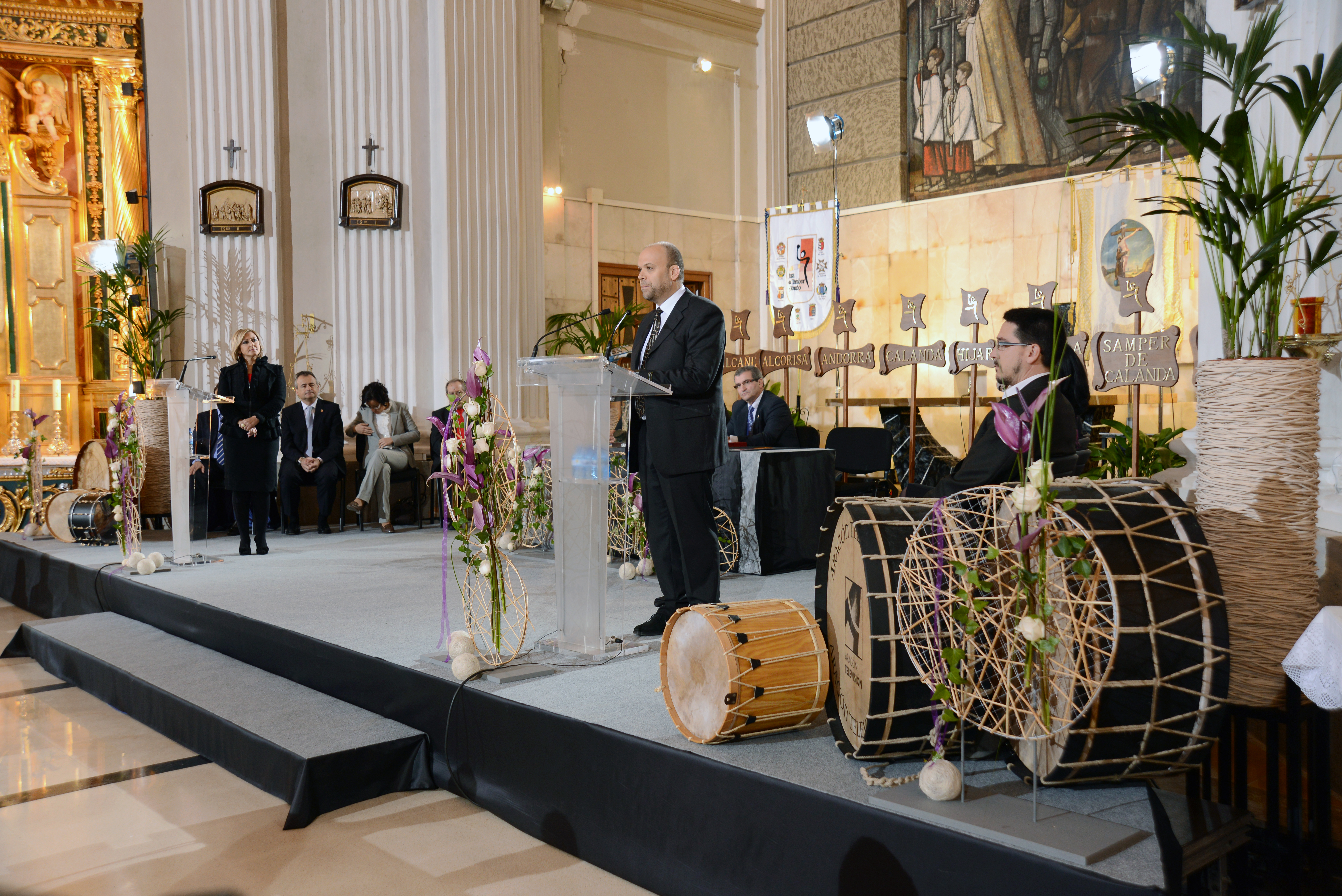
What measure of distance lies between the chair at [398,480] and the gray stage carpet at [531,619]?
0.35 m

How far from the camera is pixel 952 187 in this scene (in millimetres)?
10883

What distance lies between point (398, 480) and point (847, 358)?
12.8 feet

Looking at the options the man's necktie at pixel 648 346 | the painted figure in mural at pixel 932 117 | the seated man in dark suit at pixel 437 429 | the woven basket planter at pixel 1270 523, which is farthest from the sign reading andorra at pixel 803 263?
the woven basket planter at pixel 1270 523

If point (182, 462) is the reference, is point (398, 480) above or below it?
below

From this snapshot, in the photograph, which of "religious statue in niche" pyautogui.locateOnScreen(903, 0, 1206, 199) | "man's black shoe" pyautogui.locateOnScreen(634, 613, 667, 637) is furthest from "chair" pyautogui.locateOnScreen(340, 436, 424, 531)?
"religious statue in niche" pyautogui.locateOnScreen(903, 0, 1206, 199)

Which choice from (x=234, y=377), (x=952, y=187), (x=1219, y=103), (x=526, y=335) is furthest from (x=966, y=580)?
(x=952, y=187)

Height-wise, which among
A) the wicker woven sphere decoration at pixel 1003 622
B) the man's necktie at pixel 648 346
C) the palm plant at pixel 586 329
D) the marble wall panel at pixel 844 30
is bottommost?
the wicker woven sphere decoration at pixel 1003 622

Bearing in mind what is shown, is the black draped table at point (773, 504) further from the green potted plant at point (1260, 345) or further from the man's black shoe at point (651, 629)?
the green potted plant at point (1260, 345)

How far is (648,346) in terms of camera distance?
378 cm

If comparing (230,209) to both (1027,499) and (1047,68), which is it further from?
(1027,499)

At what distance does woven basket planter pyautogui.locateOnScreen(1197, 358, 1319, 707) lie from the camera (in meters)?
2.37

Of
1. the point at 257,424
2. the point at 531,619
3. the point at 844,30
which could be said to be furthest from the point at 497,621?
the point at 844,30

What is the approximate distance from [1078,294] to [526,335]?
537 cm

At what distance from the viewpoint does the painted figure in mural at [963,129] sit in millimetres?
10664
